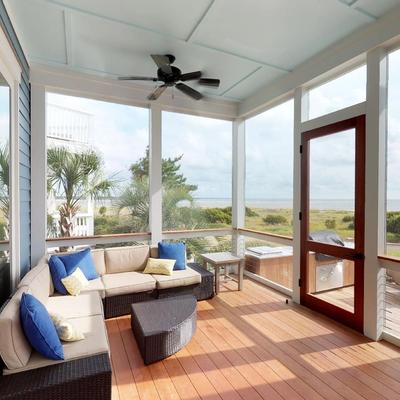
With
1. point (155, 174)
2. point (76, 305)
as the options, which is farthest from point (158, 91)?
point (76, 305)

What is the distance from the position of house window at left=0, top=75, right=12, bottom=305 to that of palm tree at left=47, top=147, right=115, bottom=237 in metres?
1.10

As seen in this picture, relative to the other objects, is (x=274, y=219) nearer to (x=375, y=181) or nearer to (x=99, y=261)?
(x=375, y=181)

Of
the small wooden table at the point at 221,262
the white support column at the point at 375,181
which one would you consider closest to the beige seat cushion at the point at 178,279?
the small wooden table at the point at 221,262

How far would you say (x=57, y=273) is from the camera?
119 inches

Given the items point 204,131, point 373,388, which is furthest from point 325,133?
point 373,388

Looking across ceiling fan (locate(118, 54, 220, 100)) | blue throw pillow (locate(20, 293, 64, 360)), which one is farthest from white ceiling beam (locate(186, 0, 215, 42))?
blue throw pillow (locate(20, 293, 64, 360))

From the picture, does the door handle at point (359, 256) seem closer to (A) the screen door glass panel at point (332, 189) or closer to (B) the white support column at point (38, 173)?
(A) the screen door glass panel at point (332, 189)

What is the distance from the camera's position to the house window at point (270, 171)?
13.5 ft

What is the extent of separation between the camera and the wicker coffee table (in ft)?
7.68

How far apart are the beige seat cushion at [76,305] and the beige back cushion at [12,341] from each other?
665 millimetres

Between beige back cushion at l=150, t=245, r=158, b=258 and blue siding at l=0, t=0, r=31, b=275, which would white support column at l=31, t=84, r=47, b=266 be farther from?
beige back cushion at l=150, t=245, r=158, b=258

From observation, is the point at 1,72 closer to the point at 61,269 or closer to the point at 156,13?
the point at 156,13

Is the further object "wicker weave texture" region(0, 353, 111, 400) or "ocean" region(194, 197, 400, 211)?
"ocean" region(194, 197, 400, 211)

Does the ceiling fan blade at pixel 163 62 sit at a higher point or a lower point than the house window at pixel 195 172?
higher
